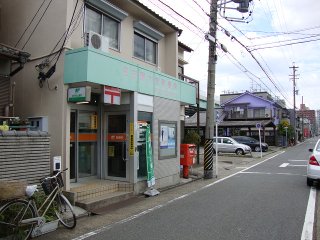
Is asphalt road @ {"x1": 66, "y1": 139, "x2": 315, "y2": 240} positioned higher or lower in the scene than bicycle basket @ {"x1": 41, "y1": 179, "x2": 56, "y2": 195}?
lower

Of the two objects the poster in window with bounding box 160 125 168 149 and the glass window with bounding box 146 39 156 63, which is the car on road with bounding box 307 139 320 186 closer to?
the poster in window with bounding box 160 125 168 149

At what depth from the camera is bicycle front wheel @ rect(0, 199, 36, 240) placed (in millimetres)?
6004

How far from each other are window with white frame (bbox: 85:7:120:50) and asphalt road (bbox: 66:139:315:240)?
5.77m

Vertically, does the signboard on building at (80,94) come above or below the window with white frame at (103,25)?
below

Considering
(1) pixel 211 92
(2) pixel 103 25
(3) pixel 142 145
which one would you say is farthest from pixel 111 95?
(1) pixel 211 92

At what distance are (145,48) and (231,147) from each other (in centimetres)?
2024

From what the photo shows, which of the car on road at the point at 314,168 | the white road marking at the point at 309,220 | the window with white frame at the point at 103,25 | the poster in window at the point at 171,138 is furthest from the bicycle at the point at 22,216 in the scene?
the car on road at the point at 314,168

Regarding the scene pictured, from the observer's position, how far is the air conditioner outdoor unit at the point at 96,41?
9688 millimetres

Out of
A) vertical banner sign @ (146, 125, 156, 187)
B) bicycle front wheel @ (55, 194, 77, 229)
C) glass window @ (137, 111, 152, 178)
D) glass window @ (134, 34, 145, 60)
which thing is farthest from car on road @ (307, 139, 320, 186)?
bicycle front wheel @ (55, 194, 77, 229)

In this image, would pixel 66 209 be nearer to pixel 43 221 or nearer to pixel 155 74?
pixel 43 221

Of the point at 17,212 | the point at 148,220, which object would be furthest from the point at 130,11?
the point at 17,212

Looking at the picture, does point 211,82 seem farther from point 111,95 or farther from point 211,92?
point 111,95

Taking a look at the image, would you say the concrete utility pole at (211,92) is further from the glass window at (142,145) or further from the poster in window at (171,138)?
the glass window at (142,145)

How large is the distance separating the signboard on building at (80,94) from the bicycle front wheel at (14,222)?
3481 mm
